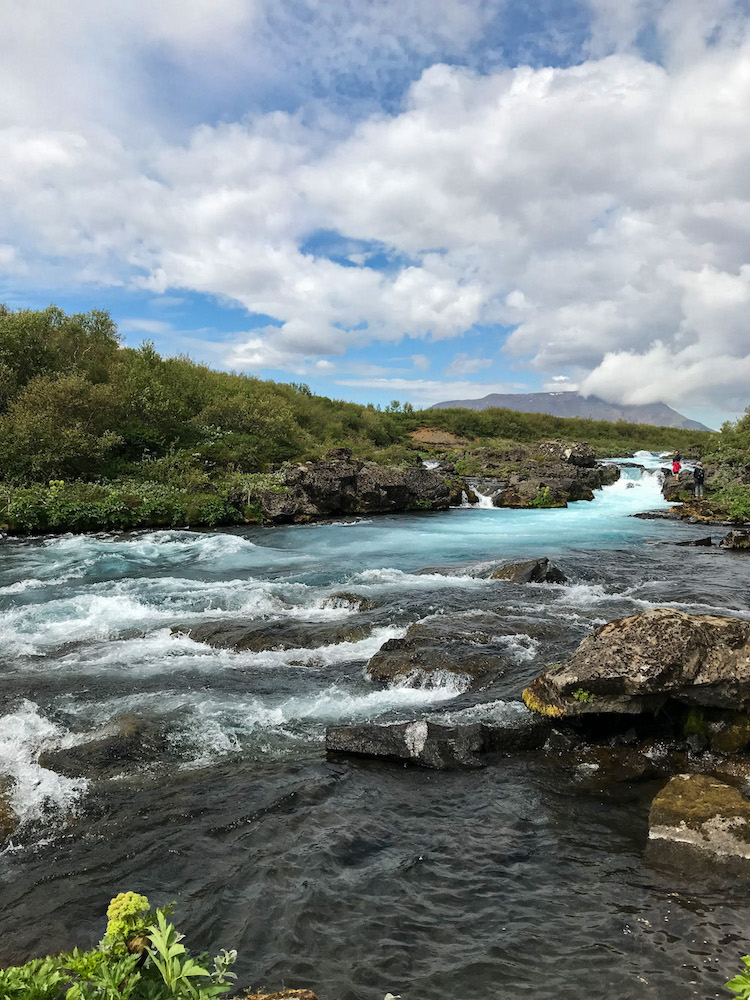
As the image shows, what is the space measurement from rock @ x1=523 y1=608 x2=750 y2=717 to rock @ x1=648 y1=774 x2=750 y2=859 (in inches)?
51.2

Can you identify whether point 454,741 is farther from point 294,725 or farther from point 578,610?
point 578,610

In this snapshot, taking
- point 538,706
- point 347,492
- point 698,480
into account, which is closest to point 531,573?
point 538,706

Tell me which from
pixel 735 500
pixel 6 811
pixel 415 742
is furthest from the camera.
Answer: pixel 735 500

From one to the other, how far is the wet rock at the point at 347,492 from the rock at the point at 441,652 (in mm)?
20201

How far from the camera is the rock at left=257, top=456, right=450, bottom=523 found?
105 feet

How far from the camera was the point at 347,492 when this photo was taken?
34.8 meters

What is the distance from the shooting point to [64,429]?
34500mm

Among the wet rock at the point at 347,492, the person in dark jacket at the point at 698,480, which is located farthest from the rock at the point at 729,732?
the person in dark jacket at the point at 698,480

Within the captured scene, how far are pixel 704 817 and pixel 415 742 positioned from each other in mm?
3367

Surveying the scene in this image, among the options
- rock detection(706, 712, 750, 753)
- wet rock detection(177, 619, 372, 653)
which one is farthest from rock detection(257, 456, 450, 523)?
rock detection(706, 712, 750, 753)

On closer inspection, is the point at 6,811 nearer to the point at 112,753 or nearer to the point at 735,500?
the point at 112,753

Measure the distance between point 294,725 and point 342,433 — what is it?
205 ft

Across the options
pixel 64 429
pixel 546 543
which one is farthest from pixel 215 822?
pixel 64 429

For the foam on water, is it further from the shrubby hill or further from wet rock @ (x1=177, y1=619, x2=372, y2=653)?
the shrubby hill
